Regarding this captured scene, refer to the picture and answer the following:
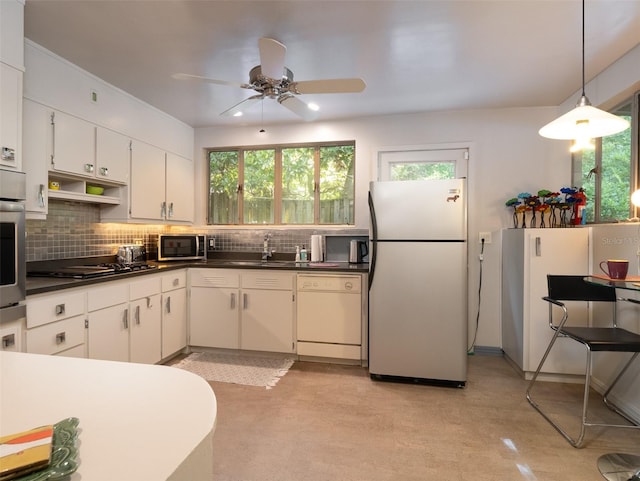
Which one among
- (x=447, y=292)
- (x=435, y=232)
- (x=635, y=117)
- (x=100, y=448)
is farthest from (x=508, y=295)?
(x=100, y=448)

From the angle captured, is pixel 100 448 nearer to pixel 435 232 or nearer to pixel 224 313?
pixel 435 232

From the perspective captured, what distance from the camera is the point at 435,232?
8.90ft

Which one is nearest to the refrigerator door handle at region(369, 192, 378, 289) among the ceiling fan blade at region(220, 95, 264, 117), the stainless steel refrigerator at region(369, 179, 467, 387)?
the stainless steel refrigerator at region(369, 179, 467, 387)

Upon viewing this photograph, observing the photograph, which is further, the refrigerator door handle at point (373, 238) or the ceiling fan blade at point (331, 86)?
the refrigerator door handle at point (373, 238)

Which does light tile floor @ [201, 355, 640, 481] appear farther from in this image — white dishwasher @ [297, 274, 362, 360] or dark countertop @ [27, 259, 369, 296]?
dark countertop @ [27, 259, 369, 296]

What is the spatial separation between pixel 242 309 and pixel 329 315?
2.74 feet

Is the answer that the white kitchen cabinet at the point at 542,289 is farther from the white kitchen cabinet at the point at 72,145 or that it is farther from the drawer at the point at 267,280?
the white kitchen cabinet at the point at 72,145

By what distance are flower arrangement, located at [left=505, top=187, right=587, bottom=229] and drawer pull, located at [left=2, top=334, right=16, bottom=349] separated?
3.64m

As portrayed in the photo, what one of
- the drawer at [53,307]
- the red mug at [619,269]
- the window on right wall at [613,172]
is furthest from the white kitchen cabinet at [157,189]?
the window on right wall at [613,172]

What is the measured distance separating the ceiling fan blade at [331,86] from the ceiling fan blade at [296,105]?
0.49 ft

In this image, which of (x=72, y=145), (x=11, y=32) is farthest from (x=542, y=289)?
A: (x=11, y=32)

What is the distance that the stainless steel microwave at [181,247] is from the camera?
11.6 ft

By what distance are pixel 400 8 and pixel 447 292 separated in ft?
6.31

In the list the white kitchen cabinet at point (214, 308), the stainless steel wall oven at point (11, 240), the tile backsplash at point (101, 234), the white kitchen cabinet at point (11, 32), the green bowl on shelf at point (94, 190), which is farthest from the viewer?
the white kitchen cabinet at point (214, 308)
